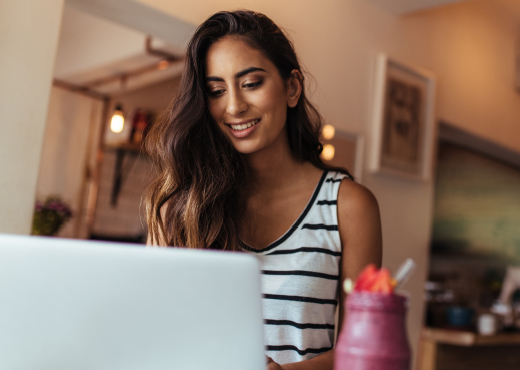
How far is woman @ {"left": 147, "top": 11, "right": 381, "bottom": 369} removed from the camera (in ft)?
4.43

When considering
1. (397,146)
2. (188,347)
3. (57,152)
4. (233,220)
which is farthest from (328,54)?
(188,347)

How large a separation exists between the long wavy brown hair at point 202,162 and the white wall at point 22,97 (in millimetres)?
552

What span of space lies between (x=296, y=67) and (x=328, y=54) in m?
1.50

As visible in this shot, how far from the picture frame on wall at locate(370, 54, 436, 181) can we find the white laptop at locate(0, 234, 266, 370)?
261cm

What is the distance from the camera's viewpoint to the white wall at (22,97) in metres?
1.82

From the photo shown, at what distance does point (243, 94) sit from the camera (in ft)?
4.66

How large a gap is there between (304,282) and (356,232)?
0.18 metres

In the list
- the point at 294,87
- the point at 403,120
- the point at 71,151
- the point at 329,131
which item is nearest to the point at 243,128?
the point at 294,87

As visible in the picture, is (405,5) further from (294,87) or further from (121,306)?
(121,306)

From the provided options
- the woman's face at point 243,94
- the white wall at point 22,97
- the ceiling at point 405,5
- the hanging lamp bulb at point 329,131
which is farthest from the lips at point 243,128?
the ceiling at point 405,5

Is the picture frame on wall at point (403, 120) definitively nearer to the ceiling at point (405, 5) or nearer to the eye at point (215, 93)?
the ceiling at point (405, 5)

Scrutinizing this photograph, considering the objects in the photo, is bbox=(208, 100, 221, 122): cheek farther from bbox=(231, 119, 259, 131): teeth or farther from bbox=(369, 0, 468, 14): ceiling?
bbox=(369, 0, 468, 14): ceiling

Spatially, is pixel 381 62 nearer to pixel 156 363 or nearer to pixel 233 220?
pixel 233 220

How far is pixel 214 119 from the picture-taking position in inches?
58.8
